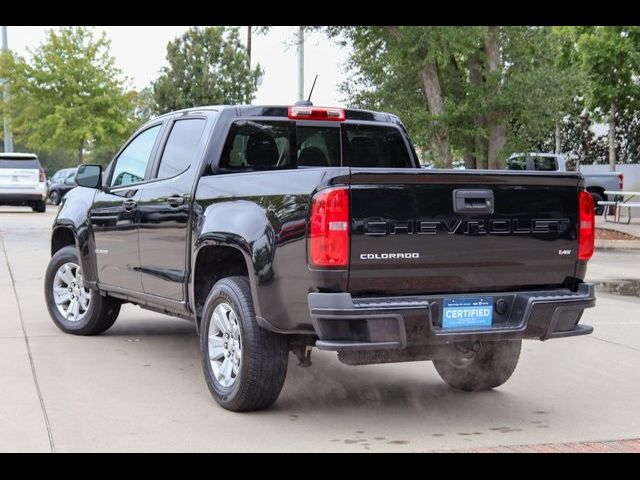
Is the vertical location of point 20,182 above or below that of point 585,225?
below

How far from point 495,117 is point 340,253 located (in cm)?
1723

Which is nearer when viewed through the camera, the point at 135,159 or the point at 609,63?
the point at 135,159

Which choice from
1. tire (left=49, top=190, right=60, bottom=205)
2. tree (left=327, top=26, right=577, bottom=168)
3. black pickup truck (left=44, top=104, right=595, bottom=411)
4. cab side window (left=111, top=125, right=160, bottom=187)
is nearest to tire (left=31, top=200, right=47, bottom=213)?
tire (left=49, top=190, right=60, bottom=205)

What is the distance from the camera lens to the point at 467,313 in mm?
5691

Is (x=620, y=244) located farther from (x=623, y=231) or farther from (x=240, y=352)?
(x=240, y=352)

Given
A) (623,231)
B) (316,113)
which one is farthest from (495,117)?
(316,113)

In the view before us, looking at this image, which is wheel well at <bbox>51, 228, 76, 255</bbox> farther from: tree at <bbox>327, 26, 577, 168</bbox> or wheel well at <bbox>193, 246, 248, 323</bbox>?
tree at <bbox>327, 26, 577, 168</bbox>

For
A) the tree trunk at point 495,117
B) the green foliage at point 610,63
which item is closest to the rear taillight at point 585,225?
the tree trunk at point 495,117

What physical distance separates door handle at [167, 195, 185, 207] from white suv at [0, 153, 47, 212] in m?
23.7

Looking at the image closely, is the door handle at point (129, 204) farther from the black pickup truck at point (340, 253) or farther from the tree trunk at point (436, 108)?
the tree trunk at point (436, 108)

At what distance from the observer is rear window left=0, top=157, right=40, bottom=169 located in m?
29.9

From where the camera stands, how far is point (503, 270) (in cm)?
585

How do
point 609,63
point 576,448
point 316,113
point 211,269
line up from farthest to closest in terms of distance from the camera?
point 609,63 → point 316,113 → point 211,269 → point 576,448

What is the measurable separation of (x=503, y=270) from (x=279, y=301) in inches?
52.9
